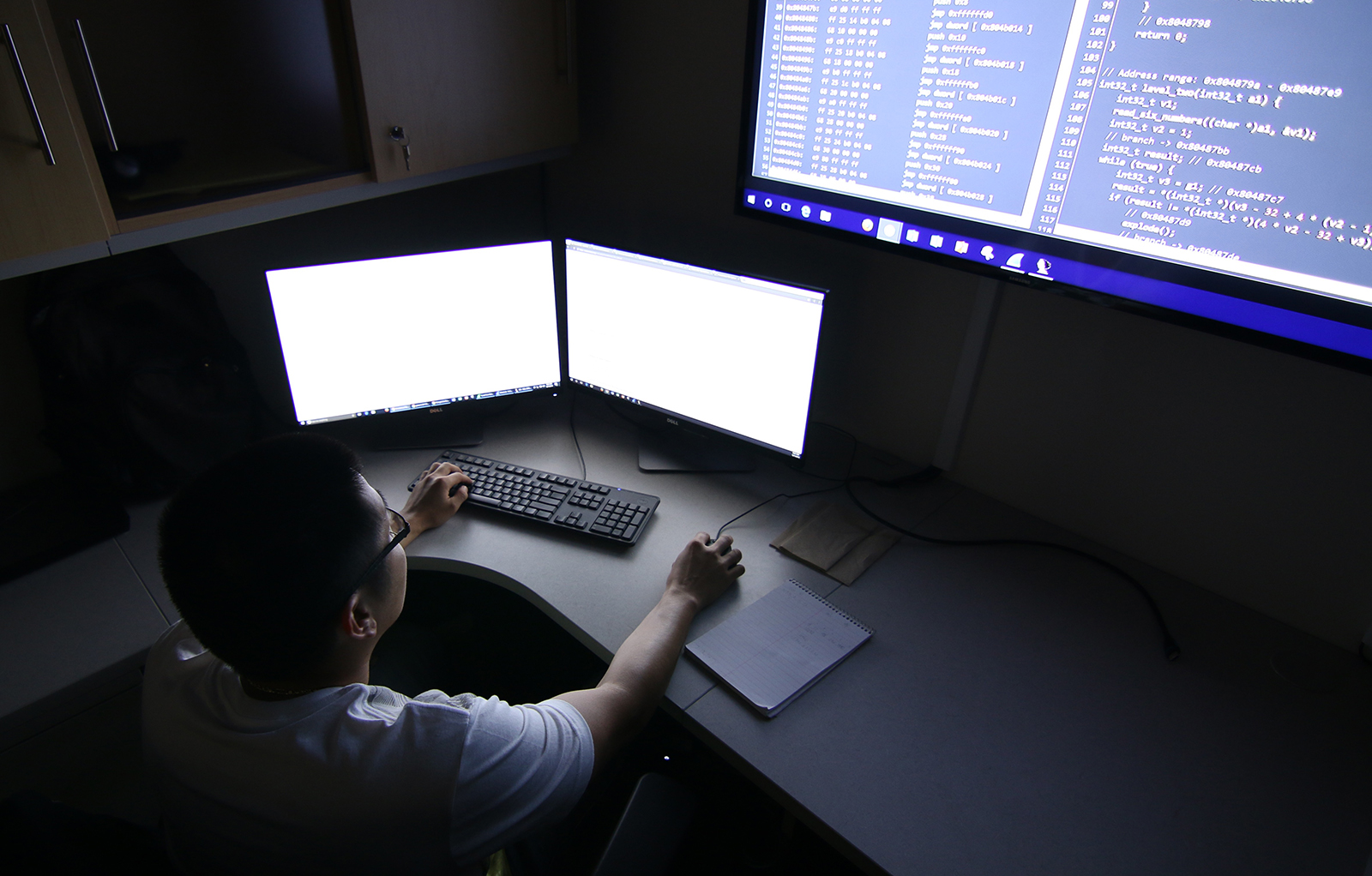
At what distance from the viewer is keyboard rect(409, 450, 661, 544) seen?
135 centimetres

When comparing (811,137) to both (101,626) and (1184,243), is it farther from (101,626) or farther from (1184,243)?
(101,626)

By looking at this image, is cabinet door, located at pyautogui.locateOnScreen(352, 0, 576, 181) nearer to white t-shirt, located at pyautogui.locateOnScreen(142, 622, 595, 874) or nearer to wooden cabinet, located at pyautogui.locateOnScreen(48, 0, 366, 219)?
wooden cabinet, located at pyautogui.locateOnScreen(48, 0, 366, 219)

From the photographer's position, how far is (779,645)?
3.68 ft

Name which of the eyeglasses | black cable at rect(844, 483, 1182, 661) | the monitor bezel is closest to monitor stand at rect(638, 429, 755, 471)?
the monitor bezel

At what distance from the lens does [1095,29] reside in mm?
979

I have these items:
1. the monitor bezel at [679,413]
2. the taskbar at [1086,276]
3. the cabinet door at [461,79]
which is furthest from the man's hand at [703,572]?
the cabinet door at [461,79]

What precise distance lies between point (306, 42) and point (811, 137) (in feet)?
2.85

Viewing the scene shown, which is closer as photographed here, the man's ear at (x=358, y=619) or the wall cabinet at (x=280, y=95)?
the man's ear at (x=358, y=619)

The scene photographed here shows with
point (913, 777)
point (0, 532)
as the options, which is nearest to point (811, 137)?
point (913, 777)

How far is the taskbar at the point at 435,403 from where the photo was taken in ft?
5.08

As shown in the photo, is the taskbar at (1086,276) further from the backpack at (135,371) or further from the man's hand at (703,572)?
the backpack at (135,371)

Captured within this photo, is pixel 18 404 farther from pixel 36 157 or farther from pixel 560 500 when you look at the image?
pixel 560 500

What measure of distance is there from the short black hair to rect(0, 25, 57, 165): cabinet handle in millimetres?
505

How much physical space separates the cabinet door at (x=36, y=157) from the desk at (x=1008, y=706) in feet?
1.95
